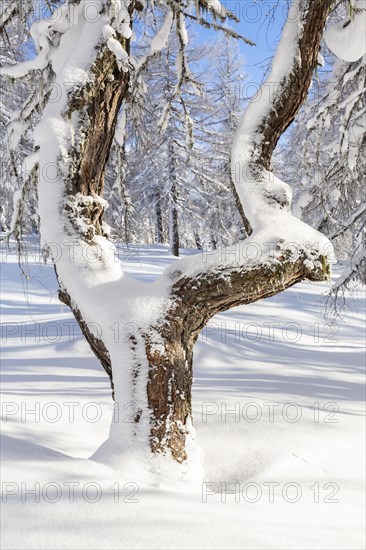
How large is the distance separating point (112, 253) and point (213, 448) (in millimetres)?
2114

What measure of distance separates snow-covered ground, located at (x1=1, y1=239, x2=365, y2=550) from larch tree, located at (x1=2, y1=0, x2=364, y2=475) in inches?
19.5

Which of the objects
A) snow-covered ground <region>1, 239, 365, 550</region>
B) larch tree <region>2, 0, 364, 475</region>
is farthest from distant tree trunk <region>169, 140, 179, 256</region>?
larch tree <region>2, 0, 364, 475</region>

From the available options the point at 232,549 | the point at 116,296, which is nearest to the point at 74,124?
the point at 116,296

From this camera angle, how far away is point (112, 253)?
10.1 ft

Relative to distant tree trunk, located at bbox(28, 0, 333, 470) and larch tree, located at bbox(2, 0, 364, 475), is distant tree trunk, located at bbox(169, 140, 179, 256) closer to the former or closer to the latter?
larch tree, located at bbox(2, 0, 364, 475)

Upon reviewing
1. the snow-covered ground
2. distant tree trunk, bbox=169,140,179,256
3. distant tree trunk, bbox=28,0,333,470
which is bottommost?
the snow-covered ground

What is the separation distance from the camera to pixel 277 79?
290 cm

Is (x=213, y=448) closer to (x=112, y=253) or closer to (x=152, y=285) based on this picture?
(x=152, y=285)

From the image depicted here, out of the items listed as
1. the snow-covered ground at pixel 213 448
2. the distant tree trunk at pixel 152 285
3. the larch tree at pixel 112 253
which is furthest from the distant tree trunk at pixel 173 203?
the distant tree trunk at pixel 152 285

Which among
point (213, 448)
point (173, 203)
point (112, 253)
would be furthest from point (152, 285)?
point (173, 203)

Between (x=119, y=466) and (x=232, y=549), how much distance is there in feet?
2.98

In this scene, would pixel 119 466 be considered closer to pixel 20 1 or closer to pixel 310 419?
pixel 310 419

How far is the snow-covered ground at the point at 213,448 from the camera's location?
1.96m

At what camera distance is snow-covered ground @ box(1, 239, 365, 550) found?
6.43ft
